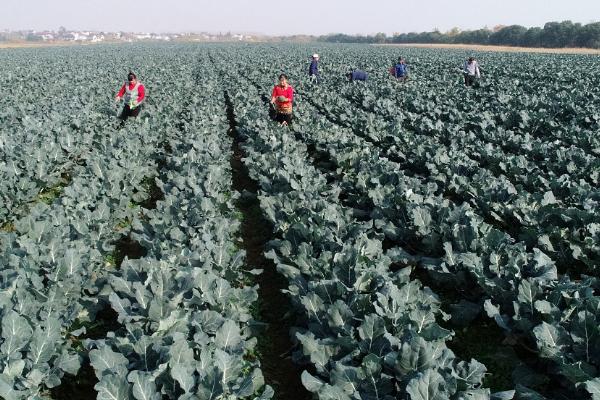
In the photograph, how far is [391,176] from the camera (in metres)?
7.92

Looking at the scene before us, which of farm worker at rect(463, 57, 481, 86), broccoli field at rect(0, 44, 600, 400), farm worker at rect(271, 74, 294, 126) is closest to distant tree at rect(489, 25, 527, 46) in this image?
farm worker at rect(463, 57, 481, 86)

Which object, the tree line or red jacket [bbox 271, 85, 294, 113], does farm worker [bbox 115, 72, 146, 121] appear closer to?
red jacket [bbox 271, 85, 294, 113]

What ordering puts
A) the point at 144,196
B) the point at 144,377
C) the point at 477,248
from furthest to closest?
the point at 144,196 → the point at 477,248 → the point at 144,377

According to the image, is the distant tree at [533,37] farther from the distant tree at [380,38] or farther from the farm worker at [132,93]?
the farm worker at [132,93]

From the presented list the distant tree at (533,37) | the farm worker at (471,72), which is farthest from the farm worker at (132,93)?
the distant tree at (533,37)

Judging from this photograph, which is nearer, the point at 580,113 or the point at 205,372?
the point at 205,372

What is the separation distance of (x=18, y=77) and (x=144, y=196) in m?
24.7

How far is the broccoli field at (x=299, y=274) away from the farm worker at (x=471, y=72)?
11520 mm

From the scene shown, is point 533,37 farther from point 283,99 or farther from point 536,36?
point 283,99

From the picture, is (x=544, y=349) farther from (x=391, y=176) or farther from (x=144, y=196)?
(x=144, y=196)

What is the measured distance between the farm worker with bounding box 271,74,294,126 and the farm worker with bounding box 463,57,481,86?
1258 cm

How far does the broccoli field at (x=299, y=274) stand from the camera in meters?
3.55

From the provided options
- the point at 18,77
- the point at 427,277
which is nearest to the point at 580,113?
the point at 427,277

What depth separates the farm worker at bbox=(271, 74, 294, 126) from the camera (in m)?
12.1
